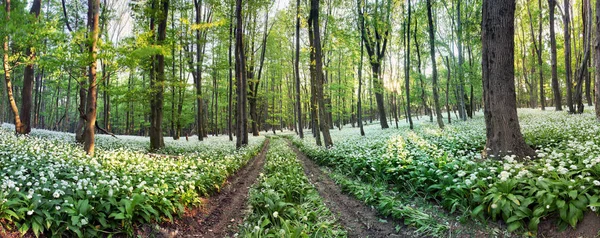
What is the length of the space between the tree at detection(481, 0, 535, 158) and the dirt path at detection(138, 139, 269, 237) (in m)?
6.41

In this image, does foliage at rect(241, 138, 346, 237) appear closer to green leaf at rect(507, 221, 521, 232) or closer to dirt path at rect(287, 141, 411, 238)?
dirt path at rect(287, 141, 411, 238)

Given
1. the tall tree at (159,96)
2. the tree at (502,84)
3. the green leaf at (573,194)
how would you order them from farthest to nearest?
the tall tree at (159,96) < the tree at (502,84) < the green leaf at (573,194)

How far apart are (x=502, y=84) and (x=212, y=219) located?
7.64 m

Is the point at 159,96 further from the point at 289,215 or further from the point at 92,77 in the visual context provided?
the point at 289,215

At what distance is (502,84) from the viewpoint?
23.0 ft

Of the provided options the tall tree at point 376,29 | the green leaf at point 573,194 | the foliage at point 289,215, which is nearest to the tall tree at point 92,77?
the foliage at point 289,215

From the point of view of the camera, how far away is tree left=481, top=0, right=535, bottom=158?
22.6ft

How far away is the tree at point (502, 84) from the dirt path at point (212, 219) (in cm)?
641

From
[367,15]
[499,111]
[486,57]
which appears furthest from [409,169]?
[367,15]

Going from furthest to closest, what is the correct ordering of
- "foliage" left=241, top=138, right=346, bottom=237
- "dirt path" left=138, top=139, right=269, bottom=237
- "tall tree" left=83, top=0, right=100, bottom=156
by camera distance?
1. "tall tree" left=83, top=0, right=100, bottom=156
2. "dirt path" left=138, top=139, right=269, bottom=237
3. "foliage" left=241, top=138, right=346, bottom=237

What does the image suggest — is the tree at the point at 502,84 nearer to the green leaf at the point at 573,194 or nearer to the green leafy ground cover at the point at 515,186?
the green leafy ground cover at the point at 515,186

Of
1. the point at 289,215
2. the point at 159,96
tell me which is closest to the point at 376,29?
the point at 159,96

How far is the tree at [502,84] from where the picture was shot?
6.90m

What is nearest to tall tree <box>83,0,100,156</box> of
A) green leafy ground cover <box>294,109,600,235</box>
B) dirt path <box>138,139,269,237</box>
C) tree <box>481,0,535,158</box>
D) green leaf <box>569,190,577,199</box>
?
dirt path <box>138,139,269,237</box>
